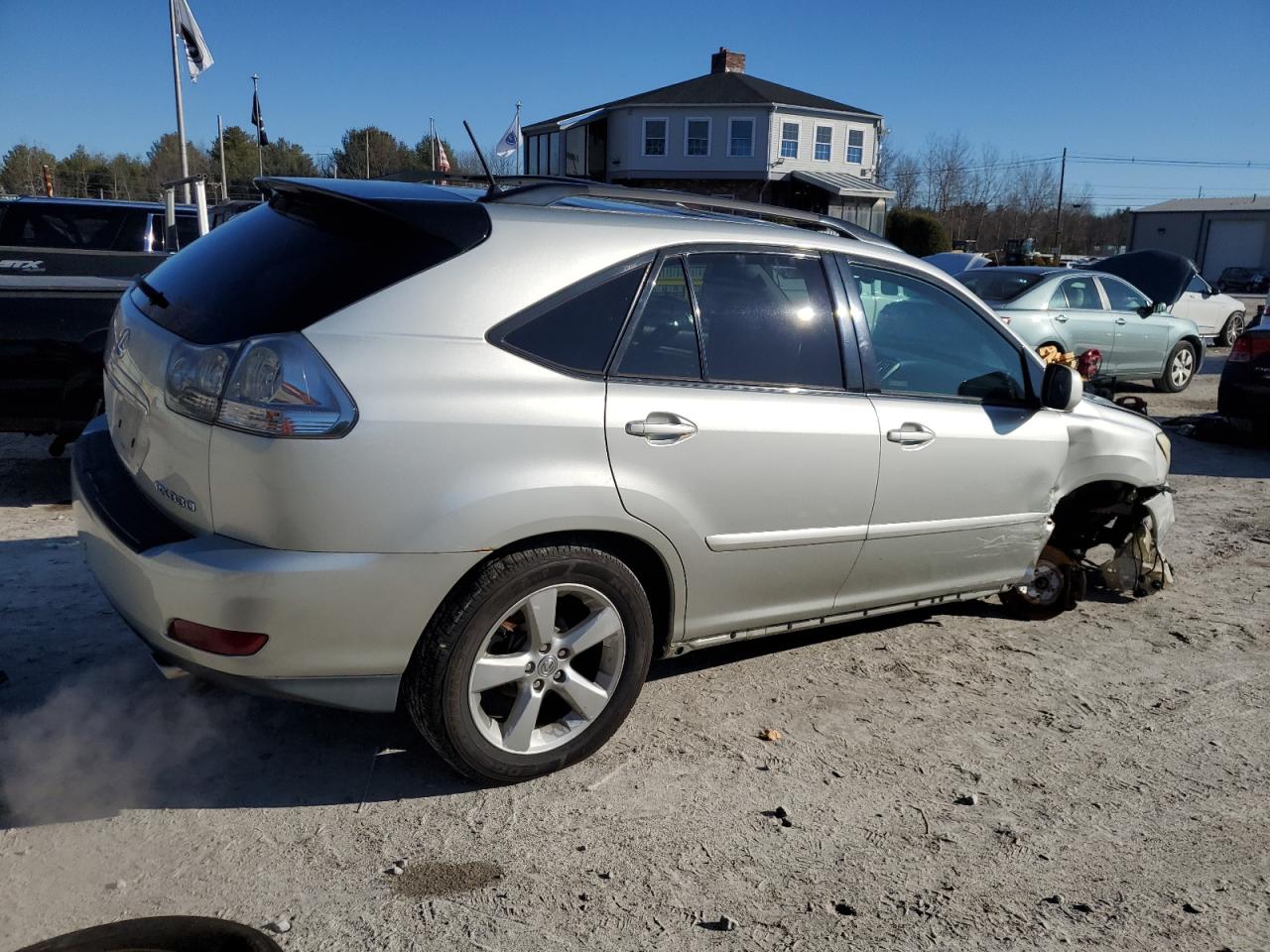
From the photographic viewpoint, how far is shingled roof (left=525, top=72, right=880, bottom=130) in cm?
4544

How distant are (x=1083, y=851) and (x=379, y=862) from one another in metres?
2.09

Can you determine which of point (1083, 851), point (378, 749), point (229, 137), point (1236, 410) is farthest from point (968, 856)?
point (229, 137)

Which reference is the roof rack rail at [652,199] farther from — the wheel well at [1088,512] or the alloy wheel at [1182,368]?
the alloy wheel at [1182,368]

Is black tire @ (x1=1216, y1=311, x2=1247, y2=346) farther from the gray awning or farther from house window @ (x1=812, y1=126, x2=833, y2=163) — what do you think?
house window @ (x1=812, y1=126, x2=833, y2=163)

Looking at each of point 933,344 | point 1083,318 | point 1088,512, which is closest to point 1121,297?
point 1083,318

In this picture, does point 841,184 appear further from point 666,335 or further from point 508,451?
point 508,451

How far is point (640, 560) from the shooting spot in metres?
3.46

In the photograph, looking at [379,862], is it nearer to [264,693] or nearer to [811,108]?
[264,693]

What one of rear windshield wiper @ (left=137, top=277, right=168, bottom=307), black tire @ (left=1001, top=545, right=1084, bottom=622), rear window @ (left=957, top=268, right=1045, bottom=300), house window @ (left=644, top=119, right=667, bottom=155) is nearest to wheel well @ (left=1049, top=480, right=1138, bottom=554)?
black tire @ (left=1001, top=545, right=1084, bottom=622)

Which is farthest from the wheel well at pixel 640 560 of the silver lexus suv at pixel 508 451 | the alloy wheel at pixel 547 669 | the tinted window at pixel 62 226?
the tinted window at pixel 62 226

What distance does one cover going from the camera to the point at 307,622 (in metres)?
2.84

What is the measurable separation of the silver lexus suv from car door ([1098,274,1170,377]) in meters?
10.1

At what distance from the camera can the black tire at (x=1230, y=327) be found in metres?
19.2

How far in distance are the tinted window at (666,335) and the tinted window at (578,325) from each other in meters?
0.07
